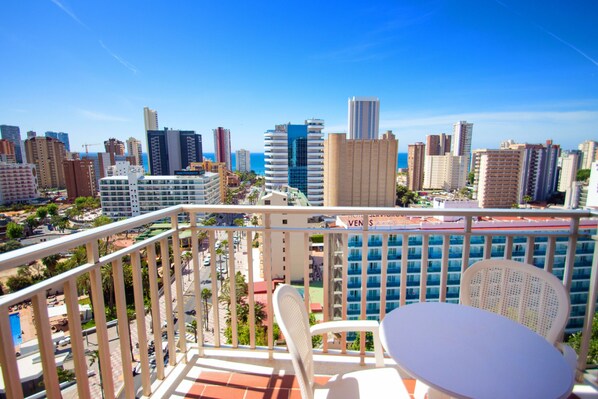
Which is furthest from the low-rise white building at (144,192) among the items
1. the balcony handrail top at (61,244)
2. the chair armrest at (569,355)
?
the chair armrest at (569,355)

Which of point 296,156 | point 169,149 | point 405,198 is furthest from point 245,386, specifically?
point 169,149

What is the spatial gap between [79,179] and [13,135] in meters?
14.3

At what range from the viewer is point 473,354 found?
109 centimetres

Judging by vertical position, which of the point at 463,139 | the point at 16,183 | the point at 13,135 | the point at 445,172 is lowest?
the point at 445,172

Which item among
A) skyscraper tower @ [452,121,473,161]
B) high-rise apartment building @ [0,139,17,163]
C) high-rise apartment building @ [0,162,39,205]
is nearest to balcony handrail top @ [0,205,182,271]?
high-rise apartment building @ [0,162,39,205]

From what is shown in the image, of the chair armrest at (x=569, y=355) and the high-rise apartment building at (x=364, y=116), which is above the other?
the high-rise apartment building at (x=364, y=116)

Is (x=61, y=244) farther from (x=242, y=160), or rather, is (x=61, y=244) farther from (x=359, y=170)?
(x=242, y=160)

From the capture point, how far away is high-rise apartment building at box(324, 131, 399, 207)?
42312 millimetres

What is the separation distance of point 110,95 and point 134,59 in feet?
16.4

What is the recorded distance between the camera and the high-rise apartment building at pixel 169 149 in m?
62.2

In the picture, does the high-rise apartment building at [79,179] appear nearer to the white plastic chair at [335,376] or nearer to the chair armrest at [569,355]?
the white plastic chair at [335,376]

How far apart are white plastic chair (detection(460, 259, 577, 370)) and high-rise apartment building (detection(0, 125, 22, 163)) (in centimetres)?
5144

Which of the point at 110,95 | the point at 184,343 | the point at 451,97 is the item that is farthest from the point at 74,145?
the point at 184,343

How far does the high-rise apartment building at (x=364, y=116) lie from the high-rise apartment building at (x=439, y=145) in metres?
22.8
